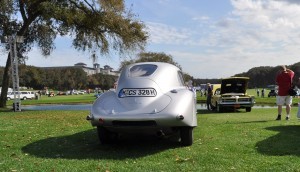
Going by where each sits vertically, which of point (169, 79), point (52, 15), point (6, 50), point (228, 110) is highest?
point (52, 15)

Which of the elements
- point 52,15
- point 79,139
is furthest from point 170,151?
point 52,15

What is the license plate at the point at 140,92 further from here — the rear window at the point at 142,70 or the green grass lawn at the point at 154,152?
the green grass lawn at the point at 154,152

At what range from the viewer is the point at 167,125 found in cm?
695

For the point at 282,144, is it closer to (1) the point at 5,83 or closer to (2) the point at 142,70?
(2) the point at 142,70

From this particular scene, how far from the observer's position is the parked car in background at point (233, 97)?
20.9 metres

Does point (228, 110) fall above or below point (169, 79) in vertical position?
below

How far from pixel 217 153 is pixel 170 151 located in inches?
33.6

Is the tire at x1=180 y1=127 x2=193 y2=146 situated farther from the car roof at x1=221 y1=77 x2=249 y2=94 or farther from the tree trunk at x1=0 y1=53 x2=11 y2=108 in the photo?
the tree trunk at x1=0 y1=53 x2=11 y2=108

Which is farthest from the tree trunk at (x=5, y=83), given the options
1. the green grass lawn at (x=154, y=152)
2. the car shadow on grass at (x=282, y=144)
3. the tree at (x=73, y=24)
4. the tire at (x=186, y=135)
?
the tire at (x=186, y=135)

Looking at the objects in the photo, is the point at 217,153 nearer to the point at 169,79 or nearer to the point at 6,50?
the point at 169,79

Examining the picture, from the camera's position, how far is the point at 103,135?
7871 millimetres

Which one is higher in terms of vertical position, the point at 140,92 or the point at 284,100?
the point at 140,92

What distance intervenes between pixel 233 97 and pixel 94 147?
14.3m

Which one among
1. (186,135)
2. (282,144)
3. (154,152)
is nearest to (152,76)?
(186,135)
